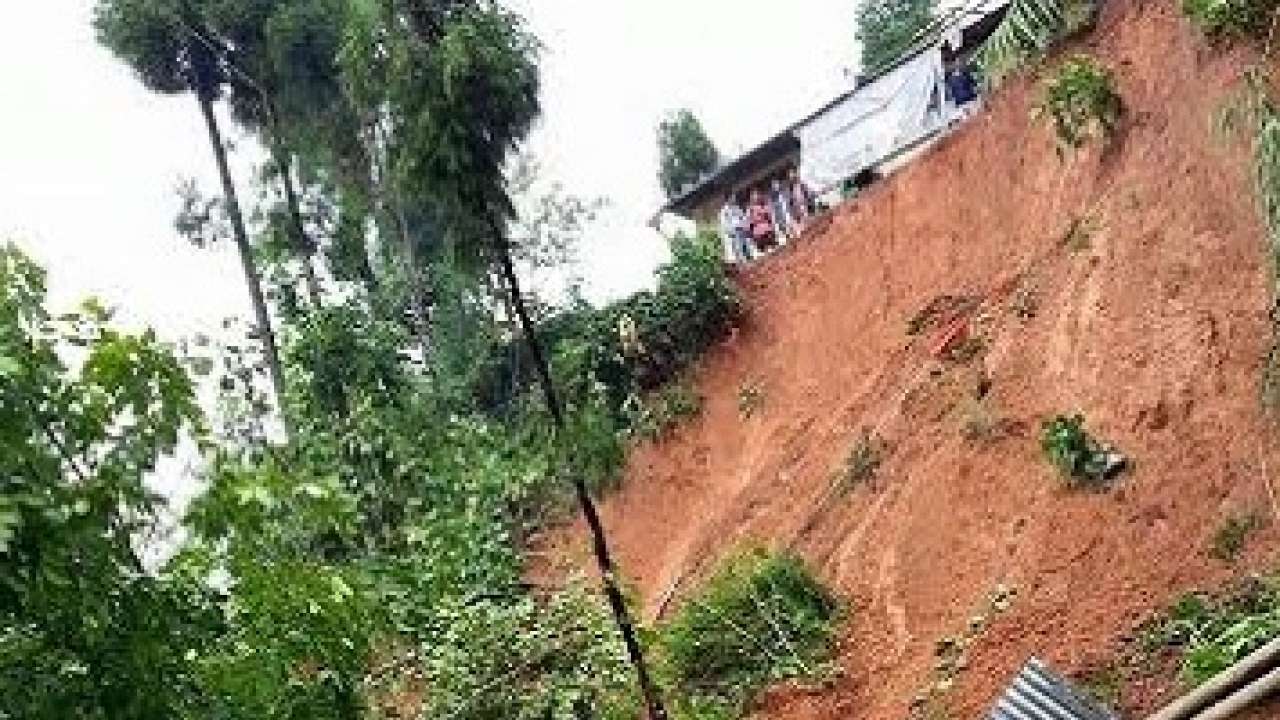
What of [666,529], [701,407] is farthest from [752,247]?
[666,529]

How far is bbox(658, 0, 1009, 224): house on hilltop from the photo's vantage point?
74.5 feet

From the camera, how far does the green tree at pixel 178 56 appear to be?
26234 millimetres

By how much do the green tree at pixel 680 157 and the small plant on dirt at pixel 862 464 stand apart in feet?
52.3

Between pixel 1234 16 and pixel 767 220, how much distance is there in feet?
42.6

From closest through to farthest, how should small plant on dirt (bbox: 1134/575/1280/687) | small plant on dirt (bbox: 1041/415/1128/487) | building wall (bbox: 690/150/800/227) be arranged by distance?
1. small plant on dirt (bbox: 1134/575/1280/687)
2. small plant on dirt (bbox: 1041/415/1128/487)
3. building wall (bbox: 690/150/800/227)

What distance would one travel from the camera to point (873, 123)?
78.6 ft

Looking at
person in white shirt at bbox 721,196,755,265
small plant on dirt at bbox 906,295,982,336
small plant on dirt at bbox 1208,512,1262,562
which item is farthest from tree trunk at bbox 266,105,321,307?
small plant on dirt at bbox 1208,512,1262,562

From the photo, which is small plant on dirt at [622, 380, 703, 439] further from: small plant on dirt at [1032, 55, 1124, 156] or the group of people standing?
small plant on dirt at [1032, 55, 1124, 156]

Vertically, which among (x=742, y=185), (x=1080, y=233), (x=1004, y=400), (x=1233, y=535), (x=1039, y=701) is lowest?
(x=1039, y=701)

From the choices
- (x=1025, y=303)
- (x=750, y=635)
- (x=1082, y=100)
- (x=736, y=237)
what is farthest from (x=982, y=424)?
(x=736, y=237)

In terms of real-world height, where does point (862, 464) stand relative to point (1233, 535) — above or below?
above

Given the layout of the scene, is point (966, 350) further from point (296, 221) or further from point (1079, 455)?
point (296, 221)

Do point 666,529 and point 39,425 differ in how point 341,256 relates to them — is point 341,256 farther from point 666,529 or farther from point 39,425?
point 39,425

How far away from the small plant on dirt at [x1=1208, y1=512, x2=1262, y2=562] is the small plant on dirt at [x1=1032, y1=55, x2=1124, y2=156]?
604 centimetres
